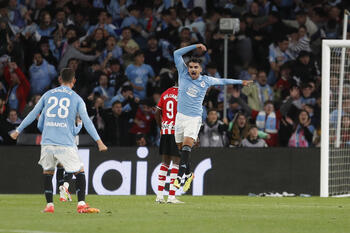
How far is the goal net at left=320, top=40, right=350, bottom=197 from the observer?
57.0ft

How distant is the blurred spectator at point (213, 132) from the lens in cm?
1891

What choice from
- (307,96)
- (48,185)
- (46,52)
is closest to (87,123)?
(48,185)

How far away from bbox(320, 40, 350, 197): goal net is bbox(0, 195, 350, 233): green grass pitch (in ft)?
9.90

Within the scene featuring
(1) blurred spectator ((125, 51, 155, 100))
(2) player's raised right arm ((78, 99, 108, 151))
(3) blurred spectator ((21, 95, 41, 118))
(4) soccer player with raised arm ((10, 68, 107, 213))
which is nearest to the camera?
(2) player's raised right arm ((78, 99, 108, 151))

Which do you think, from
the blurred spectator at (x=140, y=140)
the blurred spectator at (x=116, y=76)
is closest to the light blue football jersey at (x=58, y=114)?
the blurred spectator at (x=140, y=140)

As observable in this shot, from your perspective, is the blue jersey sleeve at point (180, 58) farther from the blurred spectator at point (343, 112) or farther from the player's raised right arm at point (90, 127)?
the blurred spectator at point (343, 112)

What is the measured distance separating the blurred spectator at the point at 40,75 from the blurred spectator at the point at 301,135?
5800mm

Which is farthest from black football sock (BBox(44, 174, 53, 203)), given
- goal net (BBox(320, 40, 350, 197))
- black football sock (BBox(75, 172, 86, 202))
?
goal net (BBox(320, 40, 350, 197))

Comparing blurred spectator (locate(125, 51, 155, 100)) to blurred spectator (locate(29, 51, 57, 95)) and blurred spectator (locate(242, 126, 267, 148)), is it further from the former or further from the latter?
blurred spectator (locate(242, 126, 267, 148))

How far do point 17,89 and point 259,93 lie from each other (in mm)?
5660

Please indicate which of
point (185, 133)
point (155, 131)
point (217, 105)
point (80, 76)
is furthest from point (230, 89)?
point (185, 133)

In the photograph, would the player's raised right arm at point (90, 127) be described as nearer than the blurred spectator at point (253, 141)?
Yes

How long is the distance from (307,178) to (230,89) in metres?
3.02

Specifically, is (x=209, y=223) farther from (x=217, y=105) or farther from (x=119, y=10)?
(x=119, y=10)
